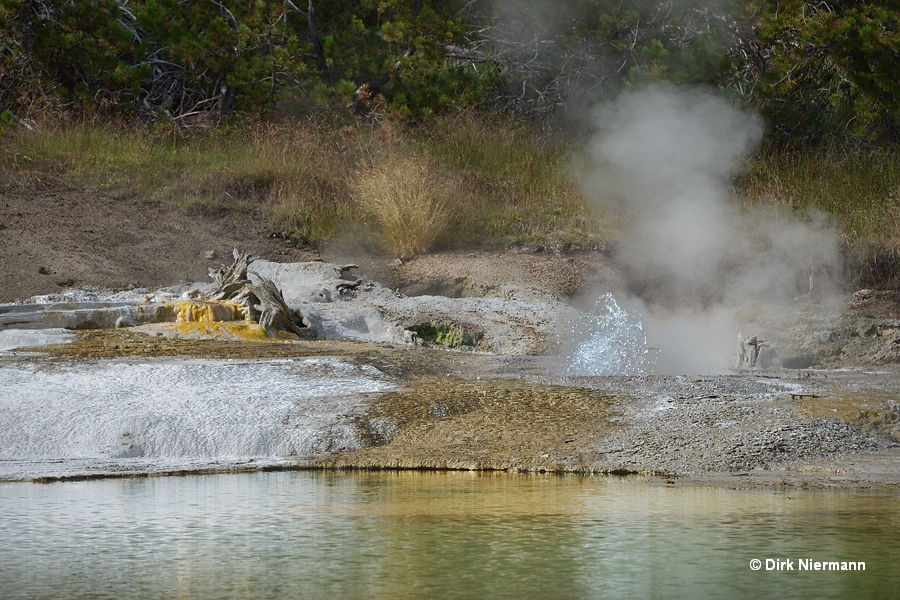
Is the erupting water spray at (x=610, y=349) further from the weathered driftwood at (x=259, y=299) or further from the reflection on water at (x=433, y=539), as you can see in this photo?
the reflection on water at (x=433, y=539)

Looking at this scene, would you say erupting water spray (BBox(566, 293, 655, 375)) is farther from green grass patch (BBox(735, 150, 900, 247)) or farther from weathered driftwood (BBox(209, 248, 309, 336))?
green grass patch (BBox(735, 150, 900, 247))

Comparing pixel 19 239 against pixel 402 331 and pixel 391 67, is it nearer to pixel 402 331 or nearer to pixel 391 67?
pixel 402 331

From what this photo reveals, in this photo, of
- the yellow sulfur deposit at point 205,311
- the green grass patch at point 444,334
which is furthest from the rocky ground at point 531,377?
the yellow sulfur deposit at point 205,311

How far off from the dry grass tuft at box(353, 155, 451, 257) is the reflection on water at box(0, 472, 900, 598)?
26.7 feet

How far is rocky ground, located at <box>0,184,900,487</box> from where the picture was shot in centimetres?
521

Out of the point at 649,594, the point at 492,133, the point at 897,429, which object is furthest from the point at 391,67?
the point at 649,594

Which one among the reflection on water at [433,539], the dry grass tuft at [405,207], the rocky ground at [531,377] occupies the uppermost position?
the dry grass tuft at [405,207]

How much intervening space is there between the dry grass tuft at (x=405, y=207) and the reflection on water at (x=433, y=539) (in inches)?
320

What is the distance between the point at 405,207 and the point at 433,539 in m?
9.42

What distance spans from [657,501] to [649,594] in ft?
4.56

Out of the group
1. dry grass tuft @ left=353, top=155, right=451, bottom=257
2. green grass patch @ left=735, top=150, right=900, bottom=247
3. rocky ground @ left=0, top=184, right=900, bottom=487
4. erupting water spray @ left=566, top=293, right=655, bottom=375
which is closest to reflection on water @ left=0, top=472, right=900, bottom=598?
rocky ground @ left=0, top=184, right=900, bottom=487

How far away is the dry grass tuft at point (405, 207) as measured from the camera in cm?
1271

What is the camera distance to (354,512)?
3945mm

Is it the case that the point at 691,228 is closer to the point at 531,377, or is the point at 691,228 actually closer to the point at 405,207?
the point at 405,207
